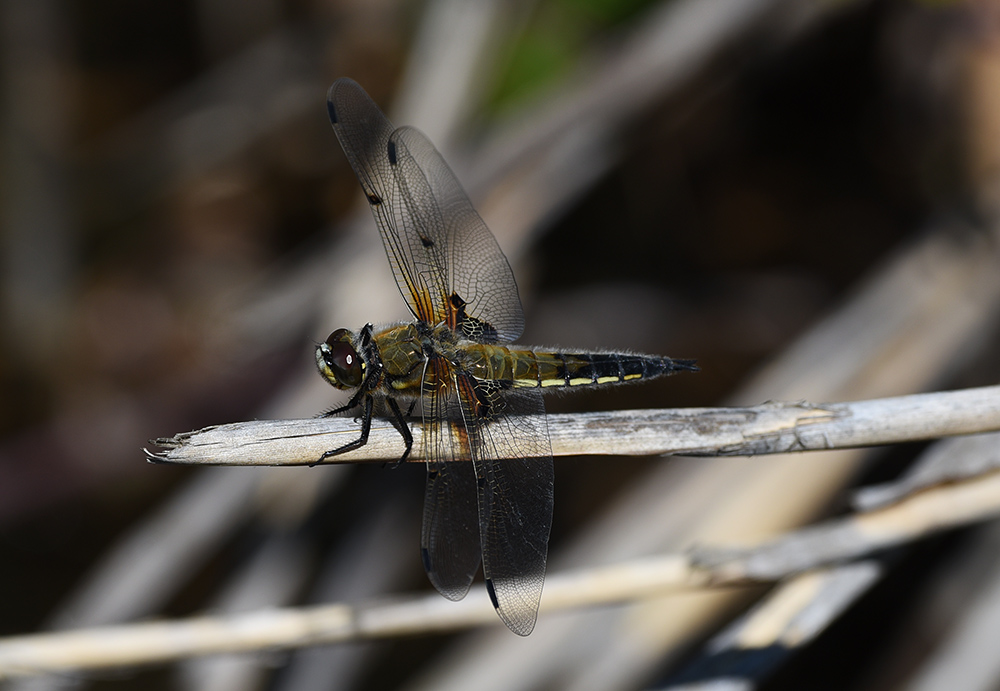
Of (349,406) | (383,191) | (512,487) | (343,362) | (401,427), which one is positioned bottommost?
(512,487)

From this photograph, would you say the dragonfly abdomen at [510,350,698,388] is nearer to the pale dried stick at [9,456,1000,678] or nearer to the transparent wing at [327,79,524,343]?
the transparent wing at [327,79,524,343]

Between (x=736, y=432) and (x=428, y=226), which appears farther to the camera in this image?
(x=428, y=226)

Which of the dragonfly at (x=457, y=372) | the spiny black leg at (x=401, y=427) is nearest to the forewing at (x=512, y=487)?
the dragonfly at (x=457, y=372)

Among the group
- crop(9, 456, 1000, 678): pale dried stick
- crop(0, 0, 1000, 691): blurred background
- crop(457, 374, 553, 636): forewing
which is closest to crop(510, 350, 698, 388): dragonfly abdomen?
crop(457, 374, 553, 636): forewing

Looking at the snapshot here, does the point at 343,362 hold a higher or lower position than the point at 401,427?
higher

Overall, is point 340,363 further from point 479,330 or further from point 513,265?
point 513,265

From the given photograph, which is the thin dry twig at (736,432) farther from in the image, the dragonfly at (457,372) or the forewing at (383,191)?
the forewing at (383,191)

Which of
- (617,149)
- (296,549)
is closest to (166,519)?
(296,549)

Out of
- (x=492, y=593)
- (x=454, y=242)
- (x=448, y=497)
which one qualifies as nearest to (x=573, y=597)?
(x=492, y=593)
